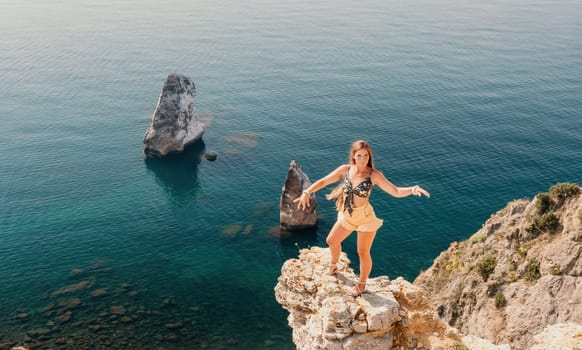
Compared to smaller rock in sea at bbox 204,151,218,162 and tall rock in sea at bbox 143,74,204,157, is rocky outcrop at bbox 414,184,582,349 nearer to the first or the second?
smaller rock in sea at bbox 204,151,218,162

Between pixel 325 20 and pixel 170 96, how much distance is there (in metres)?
110

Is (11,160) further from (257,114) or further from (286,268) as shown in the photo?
(286,268)

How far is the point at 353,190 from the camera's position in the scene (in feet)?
55.4

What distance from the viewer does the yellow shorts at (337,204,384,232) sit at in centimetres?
1717

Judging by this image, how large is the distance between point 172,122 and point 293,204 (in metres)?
37.0

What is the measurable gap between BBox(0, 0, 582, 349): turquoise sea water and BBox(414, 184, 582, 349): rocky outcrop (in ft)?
59.8

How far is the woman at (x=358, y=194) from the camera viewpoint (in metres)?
16.2

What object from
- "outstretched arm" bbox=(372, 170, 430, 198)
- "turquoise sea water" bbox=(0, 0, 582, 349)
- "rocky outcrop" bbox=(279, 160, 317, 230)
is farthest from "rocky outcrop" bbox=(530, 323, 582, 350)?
"rocky outcrop" bbox=(279, 160, 317, 230)

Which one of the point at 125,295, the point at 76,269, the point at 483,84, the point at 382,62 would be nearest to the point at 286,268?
the point at 125,295

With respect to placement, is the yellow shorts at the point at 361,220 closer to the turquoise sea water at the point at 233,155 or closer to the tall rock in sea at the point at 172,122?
the turquoise sea water at the point at 233,155

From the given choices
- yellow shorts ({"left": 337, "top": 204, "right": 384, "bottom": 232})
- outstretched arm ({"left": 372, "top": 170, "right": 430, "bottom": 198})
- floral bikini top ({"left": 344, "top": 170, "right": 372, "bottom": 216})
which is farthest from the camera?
yellow shorts ({"left": 337, "top": 204, "right": 384, "bottom": 232})

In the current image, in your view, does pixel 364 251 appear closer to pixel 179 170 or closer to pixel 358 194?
pixel 358 194

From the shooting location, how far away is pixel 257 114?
112 meters

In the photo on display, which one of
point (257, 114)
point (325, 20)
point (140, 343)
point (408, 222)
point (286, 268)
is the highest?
point (325, 20)
